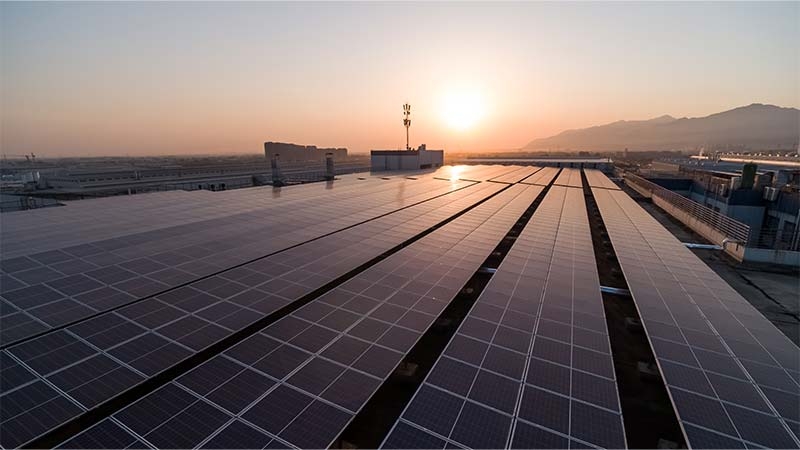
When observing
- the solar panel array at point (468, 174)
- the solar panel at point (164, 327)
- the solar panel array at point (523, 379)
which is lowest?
the solar panel array at point (523, 379)

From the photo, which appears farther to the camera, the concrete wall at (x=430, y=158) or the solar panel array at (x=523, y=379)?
the concrete wall at (x=430, y=158)

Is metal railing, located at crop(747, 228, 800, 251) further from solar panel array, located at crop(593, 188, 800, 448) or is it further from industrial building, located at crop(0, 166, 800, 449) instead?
solar panel array, located at crop(593, 188, 800, 448)

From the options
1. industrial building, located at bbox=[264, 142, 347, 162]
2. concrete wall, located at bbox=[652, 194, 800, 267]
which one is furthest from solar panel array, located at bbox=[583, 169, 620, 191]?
industrial building, located at bbox=[264, 142, 347, 162]

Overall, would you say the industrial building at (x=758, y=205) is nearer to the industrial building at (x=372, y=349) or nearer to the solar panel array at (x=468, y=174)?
the industrial building at (x=372, y=349)

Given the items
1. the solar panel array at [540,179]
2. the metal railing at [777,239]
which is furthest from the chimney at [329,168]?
the metal railing at [777,239]

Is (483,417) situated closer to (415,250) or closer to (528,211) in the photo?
(415,250)

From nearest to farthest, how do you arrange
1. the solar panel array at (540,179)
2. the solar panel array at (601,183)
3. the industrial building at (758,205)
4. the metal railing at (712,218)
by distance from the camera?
the metal railing at (712,218) < the industrial building at (758,205) < the solar panel array at (601,183) < the solar panel array at (540,179)

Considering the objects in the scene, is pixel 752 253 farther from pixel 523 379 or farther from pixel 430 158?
pixel 430 158

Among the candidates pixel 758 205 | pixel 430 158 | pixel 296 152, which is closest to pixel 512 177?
pixel 430 158
